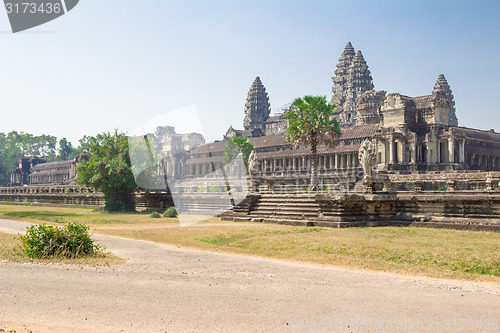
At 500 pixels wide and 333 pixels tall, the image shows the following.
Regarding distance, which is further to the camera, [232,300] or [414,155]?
[414,155]

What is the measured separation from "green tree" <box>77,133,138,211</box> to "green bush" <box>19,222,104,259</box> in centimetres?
2791

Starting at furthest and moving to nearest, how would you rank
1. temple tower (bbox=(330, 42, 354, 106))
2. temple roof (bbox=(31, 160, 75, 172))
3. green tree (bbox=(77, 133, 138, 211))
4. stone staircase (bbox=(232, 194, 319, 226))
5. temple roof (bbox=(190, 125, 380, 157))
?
temple roof (bbox=(31, 160, 75, 172)), temple tower (bbox=(330, 42, 354, 106)), temple roof (bbox=(190, 125, 380, 157)), green tree (bbox=(77, 133, 138, 211)), stone staircase (bbox=(232, 194, 319, 226))

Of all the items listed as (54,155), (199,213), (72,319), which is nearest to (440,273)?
(72,319)

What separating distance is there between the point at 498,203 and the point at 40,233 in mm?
17564

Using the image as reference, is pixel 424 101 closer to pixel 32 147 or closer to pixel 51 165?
pixel 51 165

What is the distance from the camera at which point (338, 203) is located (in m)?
23.1

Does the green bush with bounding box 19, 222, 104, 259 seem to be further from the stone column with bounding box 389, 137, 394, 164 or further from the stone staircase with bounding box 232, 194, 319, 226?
the stone column with bounding box 389, 137, 394, 164

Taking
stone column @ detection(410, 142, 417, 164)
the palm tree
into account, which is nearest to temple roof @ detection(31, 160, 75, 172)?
the palm tree

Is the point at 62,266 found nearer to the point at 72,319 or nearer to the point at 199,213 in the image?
the point at 72,319

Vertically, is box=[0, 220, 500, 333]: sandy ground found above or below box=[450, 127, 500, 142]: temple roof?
below

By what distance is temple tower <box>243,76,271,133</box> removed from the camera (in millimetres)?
123312

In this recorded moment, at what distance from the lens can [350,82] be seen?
11194 centimetres

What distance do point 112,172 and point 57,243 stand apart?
28.6m

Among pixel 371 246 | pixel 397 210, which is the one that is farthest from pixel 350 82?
pixel 371 246
